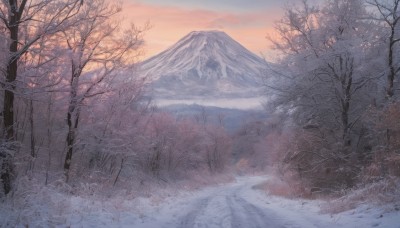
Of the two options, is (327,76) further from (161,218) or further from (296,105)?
(161,218)

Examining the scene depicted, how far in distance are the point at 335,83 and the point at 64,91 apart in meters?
12.3

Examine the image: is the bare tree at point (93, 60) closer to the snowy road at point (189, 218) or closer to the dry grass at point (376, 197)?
the snowy road at point (189, 218)

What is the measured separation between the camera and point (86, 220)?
400 inches

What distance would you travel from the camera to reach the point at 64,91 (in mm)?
10875

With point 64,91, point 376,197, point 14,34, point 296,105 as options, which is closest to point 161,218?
point 64,91

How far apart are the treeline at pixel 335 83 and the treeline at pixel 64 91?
7251mm

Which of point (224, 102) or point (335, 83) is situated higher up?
point (224, 102)

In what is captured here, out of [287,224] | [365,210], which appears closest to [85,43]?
[287,224]

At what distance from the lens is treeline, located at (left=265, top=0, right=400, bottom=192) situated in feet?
55.8

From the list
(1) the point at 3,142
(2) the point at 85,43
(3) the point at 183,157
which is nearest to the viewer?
(1) the point at 3,142

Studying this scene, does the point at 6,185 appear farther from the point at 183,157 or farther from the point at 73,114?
the point at 183,157

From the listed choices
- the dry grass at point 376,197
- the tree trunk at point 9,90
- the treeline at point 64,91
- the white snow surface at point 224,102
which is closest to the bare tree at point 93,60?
the treeline at point 64,91

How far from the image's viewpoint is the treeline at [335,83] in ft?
55.8

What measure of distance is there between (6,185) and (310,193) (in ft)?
45.9
